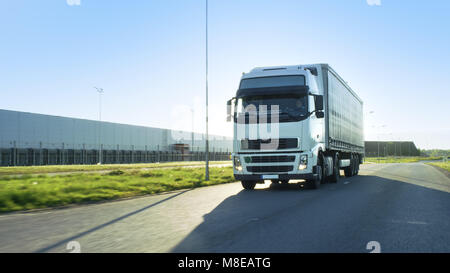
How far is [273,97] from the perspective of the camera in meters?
14.3

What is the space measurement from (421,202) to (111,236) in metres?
8.29

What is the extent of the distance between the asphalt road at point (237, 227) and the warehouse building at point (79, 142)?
40179mm

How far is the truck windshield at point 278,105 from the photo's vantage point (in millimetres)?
13953

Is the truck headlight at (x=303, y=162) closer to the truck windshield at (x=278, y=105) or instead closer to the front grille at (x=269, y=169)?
the front grille at (x=269, y=169)

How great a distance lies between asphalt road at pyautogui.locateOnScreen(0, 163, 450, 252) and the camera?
18.6 ft

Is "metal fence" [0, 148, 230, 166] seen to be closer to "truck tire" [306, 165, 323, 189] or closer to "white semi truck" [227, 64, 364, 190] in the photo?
"white semi truck" [227, 64, 364, 190]

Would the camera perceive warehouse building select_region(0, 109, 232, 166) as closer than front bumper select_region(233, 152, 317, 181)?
No

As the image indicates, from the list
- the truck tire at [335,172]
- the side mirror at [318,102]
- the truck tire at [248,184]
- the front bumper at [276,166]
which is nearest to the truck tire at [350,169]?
the truck tire at [335,172]

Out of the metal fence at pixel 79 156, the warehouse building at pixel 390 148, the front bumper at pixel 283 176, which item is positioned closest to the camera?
the front bumper at pixel 283 176

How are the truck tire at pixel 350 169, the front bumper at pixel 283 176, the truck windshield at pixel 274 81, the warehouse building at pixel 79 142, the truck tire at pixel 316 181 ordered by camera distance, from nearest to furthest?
the front bumper at pixel 283 176 → the truck windshield at pixel 274 81 → the truck tire at pixel 316 181 → the truck tire at pixel 350 169 → the warehouse building at pixel 79 142

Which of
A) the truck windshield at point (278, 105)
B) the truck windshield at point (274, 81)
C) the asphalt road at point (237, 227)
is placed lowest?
the asphalt road at point (237, 227)

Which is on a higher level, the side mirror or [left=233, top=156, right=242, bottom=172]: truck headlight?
the side mirror

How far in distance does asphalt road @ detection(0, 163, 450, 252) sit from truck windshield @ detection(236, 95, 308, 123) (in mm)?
3579

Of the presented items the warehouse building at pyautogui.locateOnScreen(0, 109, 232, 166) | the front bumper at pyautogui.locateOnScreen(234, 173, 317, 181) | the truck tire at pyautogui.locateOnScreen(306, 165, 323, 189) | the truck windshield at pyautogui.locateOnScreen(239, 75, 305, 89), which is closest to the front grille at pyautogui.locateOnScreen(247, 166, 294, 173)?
the front bumper at pyautogui.locateOnScreen(234, 173, 317, 181)
